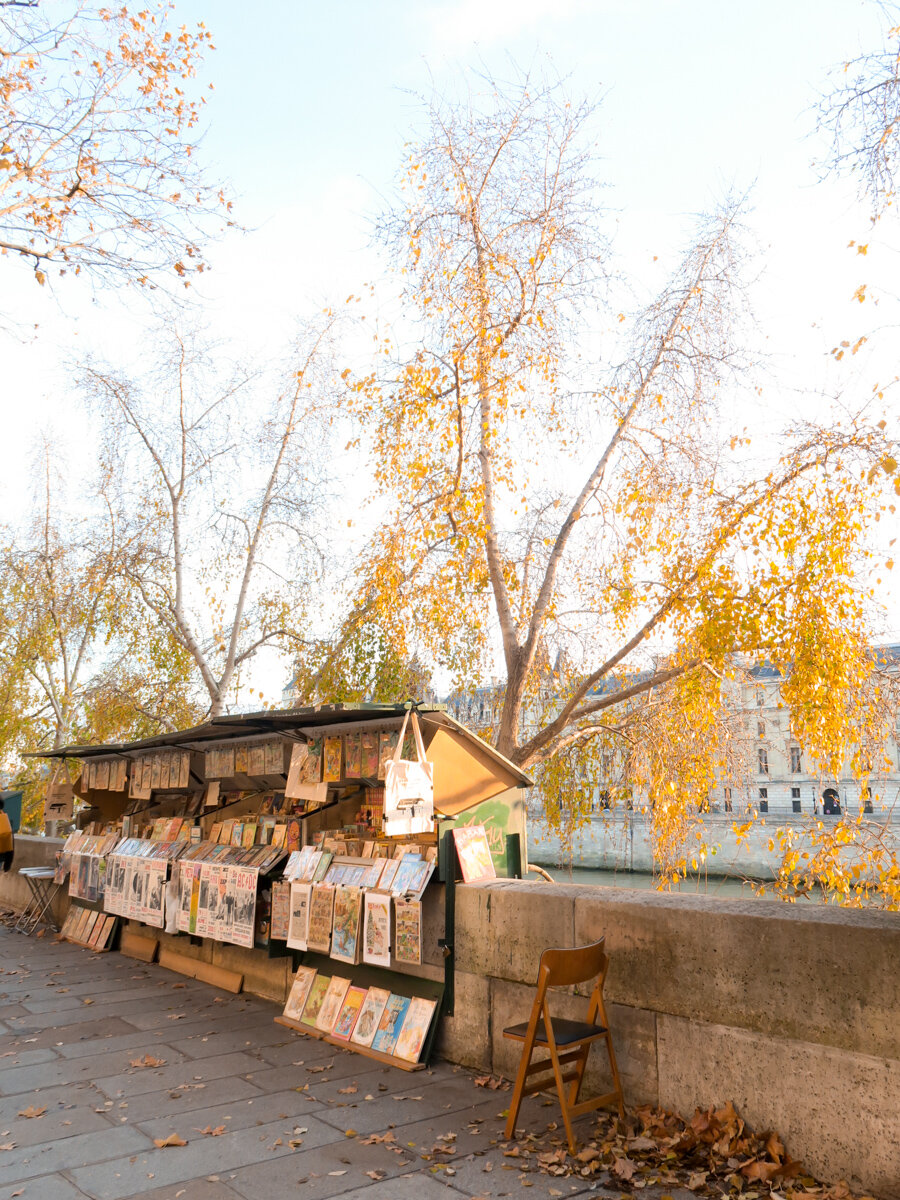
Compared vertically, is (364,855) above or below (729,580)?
below

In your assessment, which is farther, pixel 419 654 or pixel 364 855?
pixel 419 654

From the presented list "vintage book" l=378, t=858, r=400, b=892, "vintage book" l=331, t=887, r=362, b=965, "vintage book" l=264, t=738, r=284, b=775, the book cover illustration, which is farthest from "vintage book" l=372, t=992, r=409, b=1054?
"vintage book" l=264, t=738, r=284, b=775

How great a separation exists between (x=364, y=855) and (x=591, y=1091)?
2.44m

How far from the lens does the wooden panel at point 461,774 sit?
5922mm

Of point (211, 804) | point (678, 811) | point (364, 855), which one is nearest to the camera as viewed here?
point (364, 855)

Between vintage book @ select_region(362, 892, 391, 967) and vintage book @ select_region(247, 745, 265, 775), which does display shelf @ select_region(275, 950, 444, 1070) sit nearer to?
vintage book @ select_region(362, 892, 391, 967)

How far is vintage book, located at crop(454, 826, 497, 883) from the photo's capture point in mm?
5628

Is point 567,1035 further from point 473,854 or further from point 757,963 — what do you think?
point 473,854

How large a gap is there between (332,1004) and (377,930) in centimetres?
87

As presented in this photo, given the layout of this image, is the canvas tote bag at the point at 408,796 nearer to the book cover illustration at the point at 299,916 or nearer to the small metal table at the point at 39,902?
the book cover illustration at the point at 299,916

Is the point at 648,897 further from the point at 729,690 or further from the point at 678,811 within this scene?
the point at 729,690

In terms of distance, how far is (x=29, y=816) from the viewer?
26609 millimetres

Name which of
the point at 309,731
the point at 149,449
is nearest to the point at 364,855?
the point at 309,731

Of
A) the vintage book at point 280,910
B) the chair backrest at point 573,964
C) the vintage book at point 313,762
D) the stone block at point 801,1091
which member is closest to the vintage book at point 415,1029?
the vintage book at point 280,910
